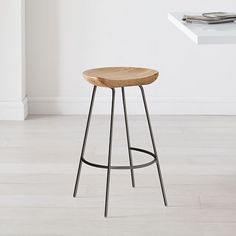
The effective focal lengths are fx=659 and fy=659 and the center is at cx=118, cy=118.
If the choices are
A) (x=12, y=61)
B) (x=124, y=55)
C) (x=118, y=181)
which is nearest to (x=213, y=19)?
(x=118, y=181)

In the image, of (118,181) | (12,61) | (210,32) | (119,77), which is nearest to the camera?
(210,32)

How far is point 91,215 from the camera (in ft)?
10.1

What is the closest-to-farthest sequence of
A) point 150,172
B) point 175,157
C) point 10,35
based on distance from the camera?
point 150,172, point 175,157, point 10,35

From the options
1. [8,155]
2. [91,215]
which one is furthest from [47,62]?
[91,215]

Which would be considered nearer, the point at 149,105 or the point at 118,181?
the point at 118,181

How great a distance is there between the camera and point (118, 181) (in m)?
3.55

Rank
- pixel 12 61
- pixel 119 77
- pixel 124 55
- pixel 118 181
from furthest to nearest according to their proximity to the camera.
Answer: pixel 124 55 < pixel 12 61 < pixel 118 181 < pixel 119 77

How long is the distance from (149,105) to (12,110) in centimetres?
104

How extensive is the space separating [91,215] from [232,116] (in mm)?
2260

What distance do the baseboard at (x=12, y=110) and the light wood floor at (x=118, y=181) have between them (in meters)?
0.09

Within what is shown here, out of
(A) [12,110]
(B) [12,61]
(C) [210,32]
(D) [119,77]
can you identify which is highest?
(C) [210,32]

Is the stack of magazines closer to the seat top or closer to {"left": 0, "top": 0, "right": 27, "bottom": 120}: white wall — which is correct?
the seat top

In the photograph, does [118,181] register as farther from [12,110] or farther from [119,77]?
[12,110]

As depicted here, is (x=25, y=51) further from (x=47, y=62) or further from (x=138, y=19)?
(x=138, y=19)
